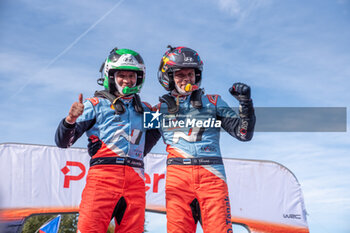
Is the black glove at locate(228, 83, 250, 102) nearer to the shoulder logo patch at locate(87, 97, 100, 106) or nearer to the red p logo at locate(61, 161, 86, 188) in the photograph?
the shoulder logo patch at locate(87, 97, 100, 106)

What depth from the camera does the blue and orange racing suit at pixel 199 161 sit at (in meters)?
3.18

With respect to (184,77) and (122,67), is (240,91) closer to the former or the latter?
(184,77)

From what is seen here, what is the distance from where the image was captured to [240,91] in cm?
321

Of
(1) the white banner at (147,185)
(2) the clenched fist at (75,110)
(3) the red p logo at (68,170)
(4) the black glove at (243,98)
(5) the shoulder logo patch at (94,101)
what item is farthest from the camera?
(3) the red p logo at (68,170)

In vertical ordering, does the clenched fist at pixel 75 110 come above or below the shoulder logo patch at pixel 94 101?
below

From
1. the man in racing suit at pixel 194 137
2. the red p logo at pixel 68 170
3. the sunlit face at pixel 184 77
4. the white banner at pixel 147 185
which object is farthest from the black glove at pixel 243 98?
the red p logo at pixel 68 170

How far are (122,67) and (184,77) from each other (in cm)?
72

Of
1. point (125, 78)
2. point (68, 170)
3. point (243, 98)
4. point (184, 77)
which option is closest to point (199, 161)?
point (243, 98)

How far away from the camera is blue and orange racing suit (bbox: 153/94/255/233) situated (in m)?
3.18

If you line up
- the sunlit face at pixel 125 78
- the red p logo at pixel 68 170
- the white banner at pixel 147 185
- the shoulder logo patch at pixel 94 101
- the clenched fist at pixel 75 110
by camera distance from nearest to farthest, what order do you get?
1. the clenched fist at pixel 75 110
2. the shoulder logo patch at pixel 94 101
3. the sunlit face at pixel 125 78
4. the white banner at pixel 147 185
5. the red p logo at pixel 68 170

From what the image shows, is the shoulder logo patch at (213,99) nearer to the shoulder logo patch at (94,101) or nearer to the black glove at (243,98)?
the black glove at (243,98)

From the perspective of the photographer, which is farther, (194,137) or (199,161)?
(194,137)

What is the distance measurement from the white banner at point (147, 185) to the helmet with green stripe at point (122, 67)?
437cm

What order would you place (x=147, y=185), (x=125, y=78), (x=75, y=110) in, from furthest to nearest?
(x=147, y=185) < (x=125, y=78) < (x=75, y=110)
